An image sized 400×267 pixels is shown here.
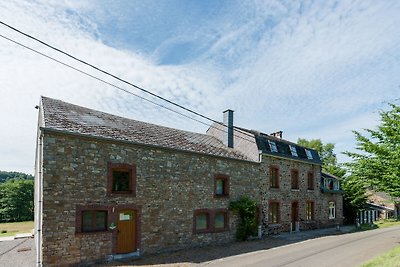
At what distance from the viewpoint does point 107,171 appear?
1241 centimetres

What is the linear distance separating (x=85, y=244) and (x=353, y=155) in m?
11.1

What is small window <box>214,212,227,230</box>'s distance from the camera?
16609 mm

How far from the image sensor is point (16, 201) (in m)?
35.5

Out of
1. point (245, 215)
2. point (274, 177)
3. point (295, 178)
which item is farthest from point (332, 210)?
point (245, 215)

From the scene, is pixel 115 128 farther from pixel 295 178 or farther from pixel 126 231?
pixel 295 178

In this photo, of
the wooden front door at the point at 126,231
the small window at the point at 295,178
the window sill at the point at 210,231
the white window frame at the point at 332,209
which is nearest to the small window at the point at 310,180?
the small window at the point at 295,178

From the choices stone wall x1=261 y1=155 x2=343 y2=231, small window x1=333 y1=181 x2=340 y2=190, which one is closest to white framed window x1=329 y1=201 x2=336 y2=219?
stone wall x1=261 y1=155 x2=343 y2=231

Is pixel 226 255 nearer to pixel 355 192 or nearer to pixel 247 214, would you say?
pixel 247 214

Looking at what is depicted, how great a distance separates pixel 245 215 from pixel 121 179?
839 centimetres

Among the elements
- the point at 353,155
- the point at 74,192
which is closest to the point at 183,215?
the point at 74,192

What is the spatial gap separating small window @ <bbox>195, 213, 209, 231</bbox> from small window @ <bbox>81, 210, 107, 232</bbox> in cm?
516

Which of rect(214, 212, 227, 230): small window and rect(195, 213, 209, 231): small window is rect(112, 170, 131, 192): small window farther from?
rect(214, 212, 227, 230): small window

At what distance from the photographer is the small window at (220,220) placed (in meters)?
16.6

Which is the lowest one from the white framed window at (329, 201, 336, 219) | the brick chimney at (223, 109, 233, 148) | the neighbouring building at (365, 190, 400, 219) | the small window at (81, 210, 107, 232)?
the neighbouring building at (365, 190, 400, 219)
